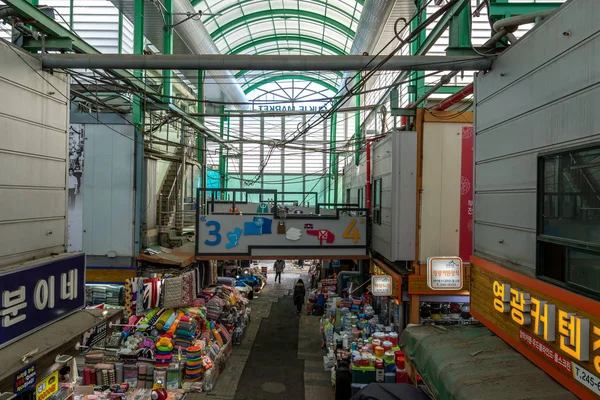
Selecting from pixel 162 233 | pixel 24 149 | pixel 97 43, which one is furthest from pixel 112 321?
pixel 97 43

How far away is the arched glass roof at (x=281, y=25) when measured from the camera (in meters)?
24.2

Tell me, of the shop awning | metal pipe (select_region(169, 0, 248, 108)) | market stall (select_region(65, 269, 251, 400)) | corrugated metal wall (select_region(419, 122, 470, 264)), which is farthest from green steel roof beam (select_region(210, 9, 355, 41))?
the shop awning

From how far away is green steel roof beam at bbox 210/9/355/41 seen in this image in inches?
1029

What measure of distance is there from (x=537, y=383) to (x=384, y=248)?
8540mm

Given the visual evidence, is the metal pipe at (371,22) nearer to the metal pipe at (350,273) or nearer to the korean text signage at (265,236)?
the korean text signage at (265,236)

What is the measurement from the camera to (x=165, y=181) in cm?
1748

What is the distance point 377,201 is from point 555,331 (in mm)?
10535

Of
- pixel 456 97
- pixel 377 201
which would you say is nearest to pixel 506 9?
pixel 456 97

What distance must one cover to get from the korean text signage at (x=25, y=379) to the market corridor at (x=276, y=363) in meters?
8.95

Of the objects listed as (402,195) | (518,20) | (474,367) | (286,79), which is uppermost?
(286,79)

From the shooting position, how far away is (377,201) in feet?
49.6

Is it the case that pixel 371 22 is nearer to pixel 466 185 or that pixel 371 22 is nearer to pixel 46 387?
pixel 466 185

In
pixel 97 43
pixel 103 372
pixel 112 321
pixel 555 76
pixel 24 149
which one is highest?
pixel 97 43

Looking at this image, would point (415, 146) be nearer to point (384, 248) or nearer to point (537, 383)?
point (384, 248)
